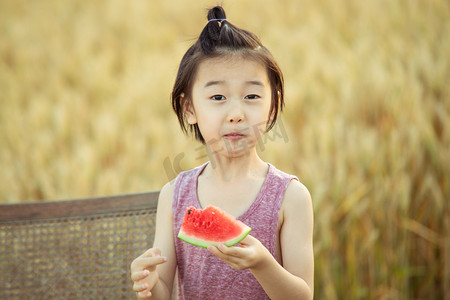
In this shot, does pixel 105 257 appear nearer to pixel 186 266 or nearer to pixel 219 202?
pixel 186 266

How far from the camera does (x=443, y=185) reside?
8.36 feet

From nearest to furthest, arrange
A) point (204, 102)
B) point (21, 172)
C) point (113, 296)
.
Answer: point (204, 102) < point (113, 296) < point (21, 172)

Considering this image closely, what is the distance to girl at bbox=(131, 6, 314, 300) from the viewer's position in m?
1.27

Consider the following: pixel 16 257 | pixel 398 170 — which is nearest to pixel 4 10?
pixel 16 257

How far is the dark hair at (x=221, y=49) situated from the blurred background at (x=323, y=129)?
0.66 metres

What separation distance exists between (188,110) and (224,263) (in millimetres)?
452

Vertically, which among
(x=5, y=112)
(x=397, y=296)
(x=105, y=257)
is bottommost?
(x=397, y=296)

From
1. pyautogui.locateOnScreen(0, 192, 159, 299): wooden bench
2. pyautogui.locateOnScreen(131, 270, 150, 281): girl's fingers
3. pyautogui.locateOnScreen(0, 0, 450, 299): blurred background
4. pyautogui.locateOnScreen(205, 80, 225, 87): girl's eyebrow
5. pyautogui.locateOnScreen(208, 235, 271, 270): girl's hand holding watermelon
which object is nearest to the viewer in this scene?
pyautogui.locateOnScreen(208, 235, 271, 270): girl's hand holding watermelon

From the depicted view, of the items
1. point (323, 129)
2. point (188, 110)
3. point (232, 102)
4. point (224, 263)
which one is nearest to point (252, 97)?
point (232, 102)

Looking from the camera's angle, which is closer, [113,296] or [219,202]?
[219,202]

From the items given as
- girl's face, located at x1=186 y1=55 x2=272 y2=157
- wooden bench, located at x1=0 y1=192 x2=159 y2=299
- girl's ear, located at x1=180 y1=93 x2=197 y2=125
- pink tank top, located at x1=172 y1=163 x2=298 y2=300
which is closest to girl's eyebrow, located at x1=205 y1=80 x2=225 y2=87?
girl's face, located at x1=186 y1=55 x2=272 y2=157

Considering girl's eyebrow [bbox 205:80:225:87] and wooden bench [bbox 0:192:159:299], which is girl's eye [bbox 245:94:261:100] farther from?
wooden bench [bbox 0:192:159:299]

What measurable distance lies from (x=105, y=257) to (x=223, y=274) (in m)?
0.59

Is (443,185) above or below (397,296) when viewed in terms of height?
above
